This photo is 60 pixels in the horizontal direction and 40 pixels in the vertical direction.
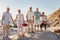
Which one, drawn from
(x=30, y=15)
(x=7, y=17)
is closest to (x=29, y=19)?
(x=30, y=15)

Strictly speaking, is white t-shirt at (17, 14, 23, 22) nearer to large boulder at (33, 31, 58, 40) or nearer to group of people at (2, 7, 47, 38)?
group of people at (2, 7, 47, 38)

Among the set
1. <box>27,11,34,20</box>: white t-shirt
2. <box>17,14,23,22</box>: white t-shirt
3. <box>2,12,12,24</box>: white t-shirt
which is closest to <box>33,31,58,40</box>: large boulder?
<box>27,11,34,20</box>: white t-shirt

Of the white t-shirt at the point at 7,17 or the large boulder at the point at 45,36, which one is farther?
the white t-shirt at the point at 7,17

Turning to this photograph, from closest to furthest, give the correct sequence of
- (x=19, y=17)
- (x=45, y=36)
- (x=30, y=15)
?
(x=45, y=36) → (x=19, y=17) → (x=30, y=15)

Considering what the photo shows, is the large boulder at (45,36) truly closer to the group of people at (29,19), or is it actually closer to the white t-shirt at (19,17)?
the group of people at (29,19)

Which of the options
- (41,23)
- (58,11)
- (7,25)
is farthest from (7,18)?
(58,11)

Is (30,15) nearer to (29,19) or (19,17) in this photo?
(29,19)

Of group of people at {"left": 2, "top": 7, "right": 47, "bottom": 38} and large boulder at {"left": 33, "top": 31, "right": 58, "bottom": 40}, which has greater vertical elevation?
group of people at {"left": 2, "top": 7, "right": 47, "bottom": 38}

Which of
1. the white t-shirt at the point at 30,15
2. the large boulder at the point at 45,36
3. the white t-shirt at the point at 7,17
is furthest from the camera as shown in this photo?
the white t-shirt at the point at 30,15

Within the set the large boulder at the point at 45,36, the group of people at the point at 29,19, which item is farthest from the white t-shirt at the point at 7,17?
the large boulder at the point at 45,36

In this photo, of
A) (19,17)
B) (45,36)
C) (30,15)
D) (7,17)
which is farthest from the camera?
(30,15)

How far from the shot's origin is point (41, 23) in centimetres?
1659

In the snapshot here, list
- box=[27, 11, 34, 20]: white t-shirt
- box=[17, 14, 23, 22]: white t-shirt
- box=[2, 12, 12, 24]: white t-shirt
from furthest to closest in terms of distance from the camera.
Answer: box=[27, 11, 34, 20]: white t-shirt
box=[17, 14, 23, 22]: white t-shirt
box=[2, 12, 12, 24]: white t-shirt

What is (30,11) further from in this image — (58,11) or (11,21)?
(58,11)
